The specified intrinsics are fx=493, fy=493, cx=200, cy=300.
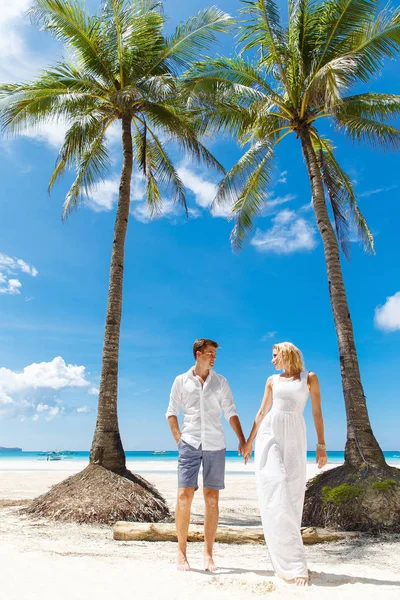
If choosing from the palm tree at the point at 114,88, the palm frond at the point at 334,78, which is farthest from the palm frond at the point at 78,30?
the palm frond at the point at 334,78

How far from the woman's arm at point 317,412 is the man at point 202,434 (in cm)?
75

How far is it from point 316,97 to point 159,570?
1035 cm

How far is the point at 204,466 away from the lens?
482 centimetres

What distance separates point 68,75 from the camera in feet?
40.2

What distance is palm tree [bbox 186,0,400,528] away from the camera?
10273 mm

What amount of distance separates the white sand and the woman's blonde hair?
1.86 m

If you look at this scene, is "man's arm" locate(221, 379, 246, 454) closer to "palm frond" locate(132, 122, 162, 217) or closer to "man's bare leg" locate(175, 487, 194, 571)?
"man's bare leg" locate(175, 487, 194, 571)

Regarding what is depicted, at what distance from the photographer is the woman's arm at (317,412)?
15.6 feet

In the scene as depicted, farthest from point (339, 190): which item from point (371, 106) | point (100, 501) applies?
point (100, 501)

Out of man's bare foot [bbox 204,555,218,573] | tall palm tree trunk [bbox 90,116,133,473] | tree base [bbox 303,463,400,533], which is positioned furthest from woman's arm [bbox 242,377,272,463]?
tall palm tree trunk [bbox 90,116,133,473]

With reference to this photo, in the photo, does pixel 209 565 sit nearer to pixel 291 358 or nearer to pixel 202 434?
pixel 202 434

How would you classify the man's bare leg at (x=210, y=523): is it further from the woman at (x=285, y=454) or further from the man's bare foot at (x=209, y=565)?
the woman at (x=285, y=454)

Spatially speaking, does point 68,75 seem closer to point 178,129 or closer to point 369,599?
point 178,129

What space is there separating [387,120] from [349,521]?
918 cm
